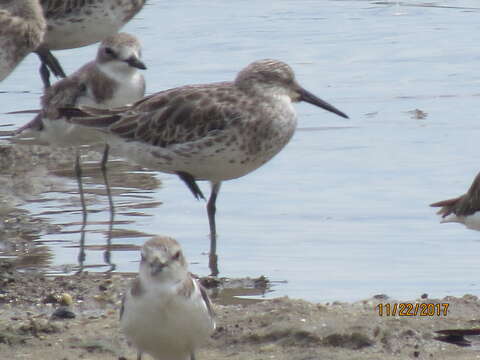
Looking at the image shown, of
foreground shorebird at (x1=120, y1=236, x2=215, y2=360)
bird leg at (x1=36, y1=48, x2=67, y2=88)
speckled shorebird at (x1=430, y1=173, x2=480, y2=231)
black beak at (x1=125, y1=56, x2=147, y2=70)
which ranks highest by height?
foreground shorebird at (x1=120, y1=236, x2=215, y2=360)

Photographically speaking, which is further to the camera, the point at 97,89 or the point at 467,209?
the point at 97,89

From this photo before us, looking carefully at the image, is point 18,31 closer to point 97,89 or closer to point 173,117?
point 97,89

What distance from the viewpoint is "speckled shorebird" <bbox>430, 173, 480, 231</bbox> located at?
7785mm

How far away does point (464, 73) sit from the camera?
13.7 meters

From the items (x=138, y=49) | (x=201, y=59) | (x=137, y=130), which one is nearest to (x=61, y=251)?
(x=137, y=130)

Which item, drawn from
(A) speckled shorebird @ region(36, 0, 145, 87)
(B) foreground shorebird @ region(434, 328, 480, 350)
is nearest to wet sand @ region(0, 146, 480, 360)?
(B) foreground shorebird @ region(434, 328, 480, 350)

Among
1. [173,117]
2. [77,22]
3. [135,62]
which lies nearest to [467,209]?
[173,117]

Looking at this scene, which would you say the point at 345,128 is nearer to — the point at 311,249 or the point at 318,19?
the point at 311,249

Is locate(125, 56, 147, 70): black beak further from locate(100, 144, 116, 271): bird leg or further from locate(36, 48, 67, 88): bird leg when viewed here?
locate(36, 48, 67, 88): bird leg

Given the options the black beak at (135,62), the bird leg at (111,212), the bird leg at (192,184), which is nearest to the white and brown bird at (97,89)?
the black beak at (135,62)

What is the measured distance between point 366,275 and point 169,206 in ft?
6.89

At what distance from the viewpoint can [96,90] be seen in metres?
10.2

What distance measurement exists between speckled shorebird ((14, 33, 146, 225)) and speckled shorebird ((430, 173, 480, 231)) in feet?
10.2

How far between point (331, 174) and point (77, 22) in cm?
343
